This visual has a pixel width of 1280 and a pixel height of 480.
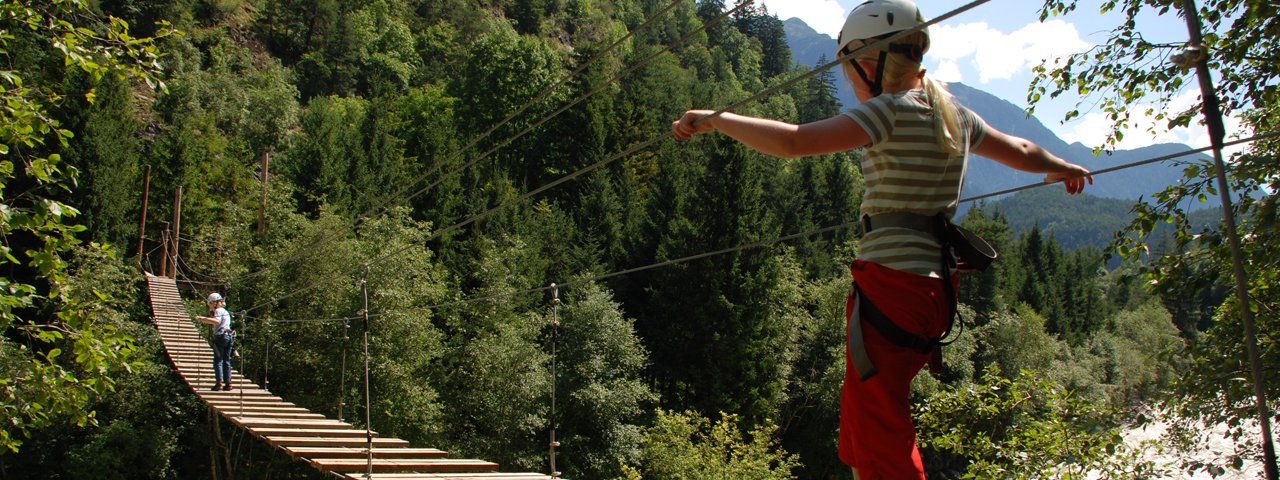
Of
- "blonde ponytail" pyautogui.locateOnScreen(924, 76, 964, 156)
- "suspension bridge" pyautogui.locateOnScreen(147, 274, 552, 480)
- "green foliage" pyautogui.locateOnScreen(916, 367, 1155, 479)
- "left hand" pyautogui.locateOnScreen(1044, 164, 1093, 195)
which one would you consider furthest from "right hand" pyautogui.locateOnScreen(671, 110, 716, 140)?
"green foliage" pyautogui.locateOnScreen(916, 367, 1155, 479)

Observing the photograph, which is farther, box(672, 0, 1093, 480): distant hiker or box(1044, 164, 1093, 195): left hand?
box(1044, 164, 1093, 195): left hand

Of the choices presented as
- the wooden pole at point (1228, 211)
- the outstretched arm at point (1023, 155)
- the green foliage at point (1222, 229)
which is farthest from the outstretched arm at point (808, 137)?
the green foliage at point (1222, 229)

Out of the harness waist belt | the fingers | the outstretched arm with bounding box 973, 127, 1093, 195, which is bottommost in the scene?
the harness waist belt

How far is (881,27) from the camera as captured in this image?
174 centimetres

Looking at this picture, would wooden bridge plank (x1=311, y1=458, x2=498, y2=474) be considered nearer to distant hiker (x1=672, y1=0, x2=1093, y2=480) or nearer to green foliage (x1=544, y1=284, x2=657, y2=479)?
distant hiker (x1=672, y1=0, x2=1093, y2=480)

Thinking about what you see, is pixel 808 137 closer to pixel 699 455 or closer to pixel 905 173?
pixel 905 173

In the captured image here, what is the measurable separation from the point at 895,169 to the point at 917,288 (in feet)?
0.70

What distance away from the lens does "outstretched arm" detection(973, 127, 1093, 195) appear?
184cm

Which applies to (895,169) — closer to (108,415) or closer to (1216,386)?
(1216,386)

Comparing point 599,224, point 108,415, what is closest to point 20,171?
point 108,415

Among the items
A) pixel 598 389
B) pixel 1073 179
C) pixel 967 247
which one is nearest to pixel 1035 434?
pixel 1073 179

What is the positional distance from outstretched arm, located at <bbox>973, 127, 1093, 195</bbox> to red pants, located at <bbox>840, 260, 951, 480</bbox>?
365mm

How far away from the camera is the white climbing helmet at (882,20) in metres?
1.74

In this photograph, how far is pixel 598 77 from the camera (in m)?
38.8
